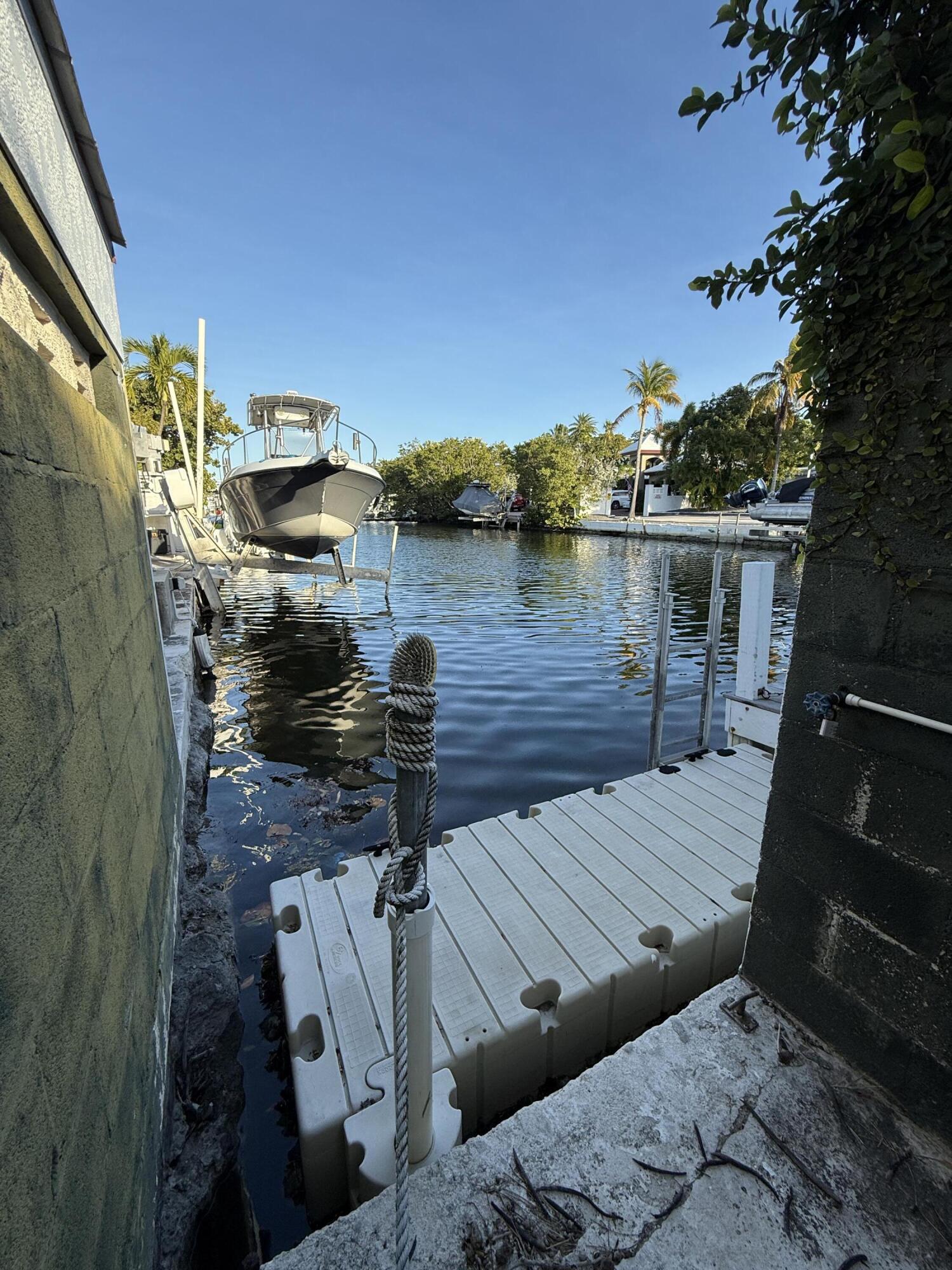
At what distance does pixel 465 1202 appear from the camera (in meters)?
1.65

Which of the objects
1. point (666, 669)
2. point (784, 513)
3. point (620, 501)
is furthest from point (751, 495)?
point (620, 501)

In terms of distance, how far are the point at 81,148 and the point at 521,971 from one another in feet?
13.8

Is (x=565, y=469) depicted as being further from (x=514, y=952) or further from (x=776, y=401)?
(x=514, y=952)

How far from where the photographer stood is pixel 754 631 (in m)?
6.14

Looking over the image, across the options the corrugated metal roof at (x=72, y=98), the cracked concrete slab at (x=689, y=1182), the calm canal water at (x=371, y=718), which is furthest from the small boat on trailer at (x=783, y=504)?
the corrugated metal roof at (x=72, y=98)

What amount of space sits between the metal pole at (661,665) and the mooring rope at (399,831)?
4.45 meters

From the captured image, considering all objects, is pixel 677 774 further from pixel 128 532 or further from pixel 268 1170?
pixel 128 532

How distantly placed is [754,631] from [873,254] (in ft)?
16.2

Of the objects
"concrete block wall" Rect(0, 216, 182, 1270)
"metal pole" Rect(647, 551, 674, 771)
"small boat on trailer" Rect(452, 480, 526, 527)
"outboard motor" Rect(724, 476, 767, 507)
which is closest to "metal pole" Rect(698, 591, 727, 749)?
"metal pole" Rect(647, 551, 674, 771)

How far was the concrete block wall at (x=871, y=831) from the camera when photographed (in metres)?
1.73

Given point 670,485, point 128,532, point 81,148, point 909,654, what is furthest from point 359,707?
point 670,485

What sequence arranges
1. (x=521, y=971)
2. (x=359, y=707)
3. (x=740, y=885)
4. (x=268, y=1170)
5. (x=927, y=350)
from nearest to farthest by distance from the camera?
(x=927, y=350) < (x=268, y=1170) < (x=521, y=971) < (x=740, y=885) < (x=359, y=707)

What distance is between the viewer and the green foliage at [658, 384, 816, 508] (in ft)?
128

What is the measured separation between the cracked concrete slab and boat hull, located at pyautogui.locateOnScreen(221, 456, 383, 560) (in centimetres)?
1495
